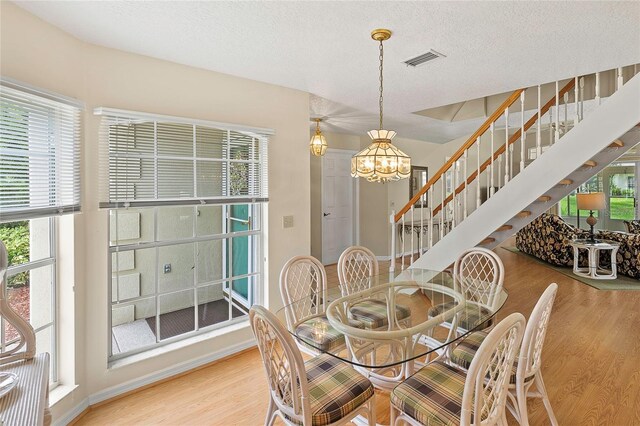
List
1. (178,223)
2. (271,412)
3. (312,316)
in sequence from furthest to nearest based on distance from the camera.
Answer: (178,223)
(312,316)
(271,412)

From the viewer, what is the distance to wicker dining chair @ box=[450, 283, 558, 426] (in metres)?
1.55

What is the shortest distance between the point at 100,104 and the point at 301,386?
2257 millimetres

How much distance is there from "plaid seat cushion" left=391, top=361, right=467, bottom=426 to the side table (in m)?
5.01

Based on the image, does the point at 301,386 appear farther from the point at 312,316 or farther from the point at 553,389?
the point at 553,389

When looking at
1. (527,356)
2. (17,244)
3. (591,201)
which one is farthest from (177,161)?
(591,201)

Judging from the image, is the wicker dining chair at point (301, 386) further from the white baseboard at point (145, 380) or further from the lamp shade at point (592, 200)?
the lamp shade at point (592, 200)

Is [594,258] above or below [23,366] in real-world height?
below

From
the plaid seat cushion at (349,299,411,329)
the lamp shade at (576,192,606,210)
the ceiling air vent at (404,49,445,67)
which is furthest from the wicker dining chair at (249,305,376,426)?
the lamp shade at (576,192,606,210)

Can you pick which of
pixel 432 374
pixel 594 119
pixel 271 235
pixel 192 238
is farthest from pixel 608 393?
pixel 192 238

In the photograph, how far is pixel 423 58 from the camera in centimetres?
259

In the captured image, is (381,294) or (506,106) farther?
(506,106)

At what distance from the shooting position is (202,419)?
2186 millimetres

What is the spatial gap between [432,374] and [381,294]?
0.86 m

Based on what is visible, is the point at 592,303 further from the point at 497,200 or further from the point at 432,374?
the point at 432,374
